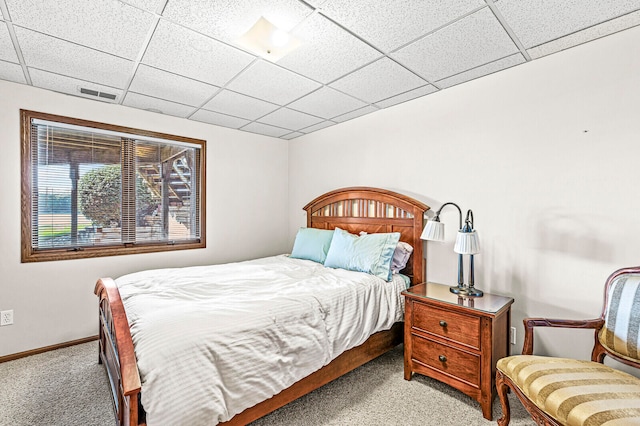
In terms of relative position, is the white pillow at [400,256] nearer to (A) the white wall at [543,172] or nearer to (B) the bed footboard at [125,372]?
(A) the white wall at [543,172]

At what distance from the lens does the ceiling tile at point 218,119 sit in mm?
3533

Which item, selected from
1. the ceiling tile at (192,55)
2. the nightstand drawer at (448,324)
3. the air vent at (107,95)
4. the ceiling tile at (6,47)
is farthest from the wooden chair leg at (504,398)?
the air vent at (107,95)

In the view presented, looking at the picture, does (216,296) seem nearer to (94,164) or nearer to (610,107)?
(94,164)

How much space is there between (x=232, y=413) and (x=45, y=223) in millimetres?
2795

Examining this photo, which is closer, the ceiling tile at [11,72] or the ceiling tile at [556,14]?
the ceiling tile at [556,14]

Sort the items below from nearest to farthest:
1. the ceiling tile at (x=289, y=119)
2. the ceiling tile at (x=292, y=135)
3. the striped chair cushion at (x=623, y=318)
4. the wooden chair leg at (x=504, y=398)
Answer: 1. the striped chair cushion at (x=623, y=318)
2. the wooden chair leg at (x=504, y=398)
3. the ceiling tile at (x=289, y=119)
4. the ceiling tile at (x=292, y=135)

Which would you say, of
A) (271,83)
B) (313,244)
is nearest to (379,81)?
(271,83)

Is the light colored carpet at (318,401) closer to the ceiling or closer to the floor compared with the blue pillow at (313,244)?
closer to the floor

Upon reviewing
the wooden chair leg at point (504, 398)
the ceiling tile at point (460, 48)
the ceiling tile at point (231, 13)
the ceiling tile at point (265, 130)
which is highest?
the ceiling tile at point (460, 48)

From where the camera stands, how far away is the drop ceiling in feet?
5.59

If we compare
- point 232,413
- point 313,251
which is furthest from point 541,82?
point 232,413

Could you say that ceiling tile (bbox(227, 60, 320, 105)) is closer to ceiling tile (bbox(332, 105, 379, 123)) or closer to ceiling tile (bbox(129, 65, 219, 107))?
ceiling tile (bbox(129, 65, 219, 107))

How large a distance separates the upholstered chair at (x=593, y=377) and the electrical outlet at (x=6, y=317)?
4.00 meters

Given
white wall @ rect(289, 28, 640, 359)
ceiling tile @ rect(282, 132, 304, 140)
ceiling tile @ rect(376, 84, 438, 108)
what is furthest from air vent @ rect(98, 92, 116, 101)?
white wall @ rect(289, 28, 640, 359)
